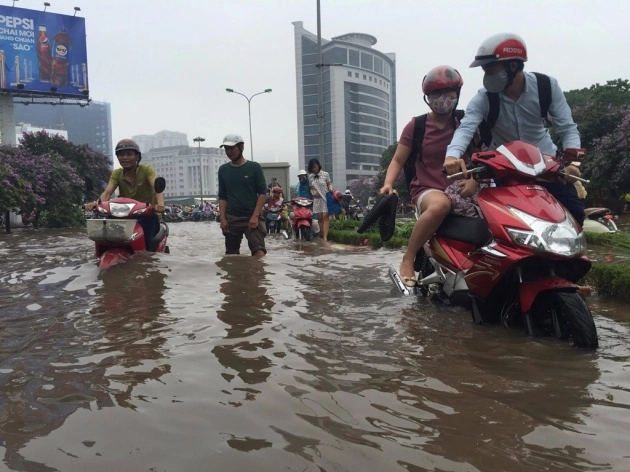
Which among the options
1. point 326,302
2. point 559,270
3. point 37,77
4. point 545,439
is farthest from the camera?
point 37,77

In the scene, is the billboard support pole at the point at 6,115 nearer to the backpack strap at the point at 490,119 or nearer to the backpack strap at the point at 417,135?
the backpack strap at the point at 417,135

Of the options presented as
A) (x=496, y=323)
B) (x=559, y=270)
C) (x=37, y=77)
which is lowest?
(x=496, y=323)

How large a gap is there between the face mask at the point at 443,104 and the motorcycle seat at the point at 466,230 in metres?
0.88

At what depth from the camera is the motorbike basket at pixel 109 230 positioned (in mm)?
5141

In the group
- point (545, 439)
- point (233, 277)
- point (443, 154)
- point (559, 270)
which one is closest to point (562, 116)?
point (443, 154)

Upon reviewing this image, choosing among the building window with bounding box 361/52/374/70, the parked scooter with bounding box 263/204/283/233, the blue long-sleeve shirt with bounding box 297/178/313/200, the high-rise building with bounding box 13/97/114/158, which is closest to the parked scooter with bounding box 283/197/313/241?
the blue long-sleeve shirt with bounding box 297/178/313/200

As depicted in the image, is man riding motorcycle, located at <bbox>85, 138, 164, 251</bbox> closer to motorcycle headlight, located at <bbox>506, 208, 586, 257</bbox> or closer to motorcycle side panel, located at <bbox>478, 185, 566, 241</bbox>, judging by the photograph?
motorcycle side panel, located at <bbox>478, 185, 566, 241</bbox>

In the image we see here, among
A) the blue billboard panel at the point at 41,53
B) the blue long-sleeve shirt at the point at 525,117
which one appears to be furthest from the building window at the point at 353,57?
the blue long-sleeve shirt at the point at 525,117

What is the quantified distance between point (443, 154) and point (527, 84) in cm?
77

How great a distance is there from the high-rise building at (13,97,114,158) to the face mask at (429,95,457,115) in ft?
550

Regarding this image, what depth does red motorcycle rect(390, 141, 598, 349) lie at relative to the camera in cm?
275

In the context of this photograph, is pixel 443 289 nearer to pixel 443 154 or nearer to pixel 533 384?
pixel 443 154

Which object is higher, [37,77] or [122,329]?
[37,77]

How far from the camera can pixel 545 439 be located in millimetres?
1690
